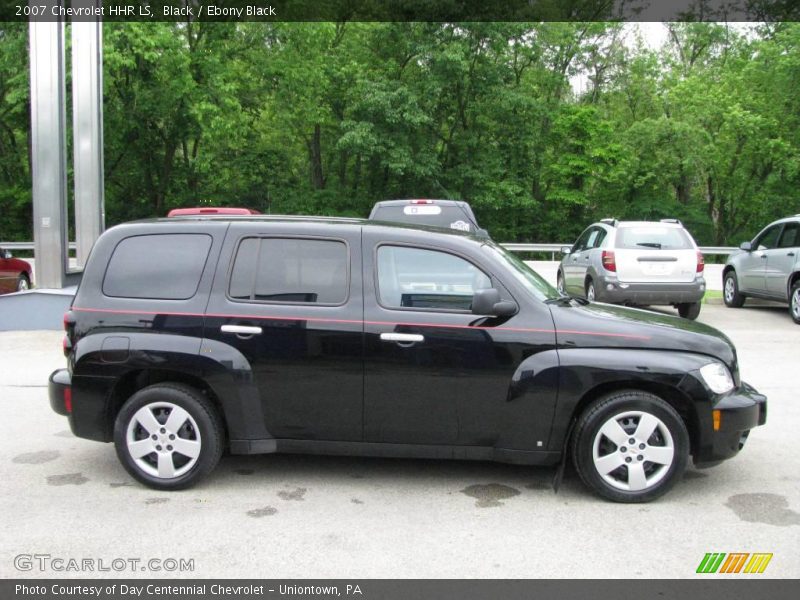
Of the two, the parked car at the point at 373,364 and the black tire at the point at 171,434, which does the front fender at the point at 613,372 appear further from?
the black tire at the point at 171,434

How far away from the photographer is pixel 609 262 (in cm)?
1211

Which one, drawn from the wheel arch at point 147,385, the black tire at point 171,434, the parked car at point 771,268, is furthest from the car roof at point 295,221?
the parked car at point 771,268

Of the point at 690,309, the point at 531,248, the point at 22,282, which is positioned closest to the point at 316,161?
the point at 531,248

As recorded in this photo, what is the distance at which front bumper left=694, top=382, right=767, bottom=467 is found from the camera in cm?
451

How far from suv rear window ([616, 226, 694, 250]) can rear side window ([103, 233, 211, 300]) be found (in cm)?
881

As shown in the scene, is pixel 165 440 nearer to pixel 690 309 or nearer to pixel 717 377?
pixel 717 377

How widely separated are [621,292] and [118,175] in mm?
26276

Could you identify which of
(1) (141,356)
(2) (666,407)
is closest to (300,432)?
(1) (141,356)

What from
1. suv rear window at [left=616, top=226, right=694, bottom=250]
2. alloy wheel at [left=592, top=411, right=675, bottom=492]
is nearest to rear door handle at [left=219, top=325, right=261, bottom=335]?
alloy wheel at [left=592, top=411, right=675, bottom=492]

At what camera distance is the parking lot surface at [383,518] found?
3746 millimetres

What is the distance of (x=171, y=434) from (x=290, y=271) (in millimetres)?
1248

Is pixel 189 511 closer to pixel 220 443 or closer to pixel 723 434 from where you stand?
pixel 220 443

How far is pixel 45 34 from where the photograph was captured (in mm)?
11969

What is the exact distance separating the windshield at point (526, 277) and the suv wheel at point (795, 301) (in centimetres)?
912
